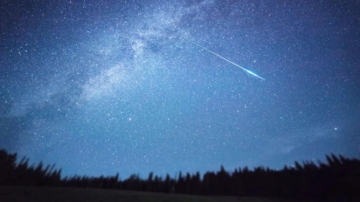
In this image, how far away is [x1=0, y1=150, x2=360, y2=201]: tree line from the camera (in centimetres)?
1557

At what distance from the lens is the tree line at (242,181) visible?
1557cm

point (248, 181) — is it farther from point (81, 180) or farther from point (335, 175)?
point (81, 180)

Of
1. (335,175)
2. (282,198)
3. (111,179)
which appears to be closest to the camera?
(335,175)

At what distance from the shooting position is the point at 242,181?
792 inches

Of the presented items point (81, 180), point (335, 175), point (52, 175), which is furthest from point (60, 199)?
point (335, 175)

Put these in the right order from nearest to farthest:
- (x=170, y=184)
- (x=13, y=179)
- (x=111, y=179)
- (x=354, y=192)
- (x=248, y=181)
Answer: (x=354, y=192) < (x=248, y=181) < (x=170, y=184) < (x=111, y=179) < (x=13, y=179)

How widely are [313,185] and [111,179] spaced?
20707mm

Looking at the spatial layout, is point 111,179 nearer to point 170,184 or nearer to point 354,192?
point 170,184

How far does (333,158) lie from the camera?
54.2 ft

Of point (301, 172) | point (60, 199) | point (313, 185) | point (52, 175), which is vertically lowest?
point (60, 199)

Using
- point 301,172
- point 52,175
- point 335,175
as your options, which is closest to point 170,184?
point 301,172

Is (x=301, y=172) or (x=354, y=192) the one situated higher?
(x=301, y=172)

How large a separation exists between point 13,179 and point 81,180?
889cm

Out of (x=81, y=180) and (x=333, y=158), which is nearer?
(x=333, y=158)
